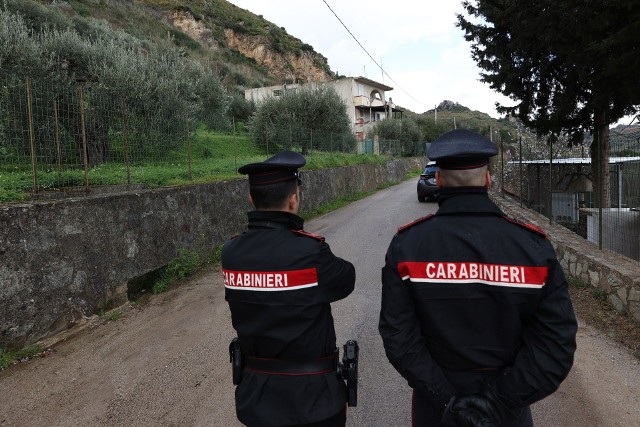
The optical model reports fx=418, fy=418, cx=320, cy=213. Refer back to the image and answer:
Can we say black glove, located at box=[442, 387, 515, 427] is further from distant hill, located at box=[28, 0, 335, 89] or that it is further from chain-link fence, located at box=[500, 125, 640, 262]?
distant hill, located at box=[28, 0, 335, 89]

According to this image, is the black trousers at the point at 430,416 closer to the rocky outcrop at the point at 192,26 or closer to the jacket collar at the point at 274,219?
the jacket collar at the point at 274,219

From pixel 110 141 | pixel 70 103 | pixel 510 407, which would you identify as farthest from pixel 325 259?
pixel 110 141

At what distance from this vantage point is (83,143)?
6.31 m

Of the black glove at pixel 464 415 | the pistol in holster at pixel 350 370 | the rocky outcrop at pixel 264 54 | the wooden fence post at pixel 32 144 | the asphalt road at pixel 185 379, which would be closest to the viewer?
the black glove at pixel 464 415

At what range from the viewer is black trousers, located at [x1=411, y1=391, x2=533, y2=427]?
1665mm

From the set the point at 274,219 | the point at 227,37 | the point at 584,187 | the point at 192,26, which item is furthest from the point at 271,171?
the point at 227,37

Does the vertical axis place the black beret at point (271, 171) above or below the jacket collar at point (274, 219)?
above

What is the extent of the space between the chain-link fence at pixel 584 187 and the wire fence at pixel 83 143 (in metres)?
7.09

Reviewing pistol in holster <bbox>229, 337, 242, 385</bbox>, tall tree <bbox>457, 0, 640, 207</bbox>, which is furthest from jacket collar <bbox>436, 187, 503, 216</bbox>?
tall tree <bbox>457, 0, 640, 207</bbox>

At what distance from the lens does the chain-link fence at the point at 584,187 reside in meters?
5.59

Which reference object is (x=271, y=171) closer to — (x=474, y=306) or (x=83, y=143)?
(x=474, y=306)

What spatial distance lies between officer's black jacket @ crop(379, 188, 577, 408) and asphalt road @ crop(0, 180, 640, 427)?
5.24ft

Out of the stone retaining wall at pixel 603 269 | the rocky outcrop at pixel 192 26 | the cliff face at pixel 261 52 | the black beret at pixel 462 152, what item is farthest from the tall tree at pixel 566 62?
the rocky outcrop at pixel 192 26

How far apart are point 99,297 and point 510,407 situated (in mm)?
5216
